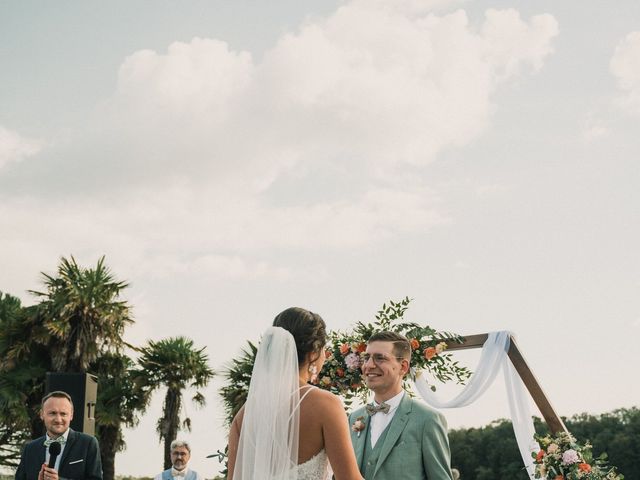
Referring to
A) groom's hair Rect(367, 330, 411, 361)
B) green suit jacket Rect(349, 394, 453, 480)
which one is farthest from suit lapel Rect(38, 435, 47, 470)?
groom's hair Rect(367, 330, 411, 361)

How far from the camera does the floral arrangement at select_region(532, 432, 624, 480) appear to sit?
9.35 meters

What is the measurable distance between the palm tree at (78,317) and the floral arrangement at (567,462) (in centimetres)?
1477

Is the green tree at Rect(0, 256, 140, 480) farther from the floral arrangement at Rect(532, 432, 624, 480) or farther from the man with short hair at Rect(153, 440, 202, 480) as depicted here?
the floral arrangement at Rect(532, 432, 624, 480)

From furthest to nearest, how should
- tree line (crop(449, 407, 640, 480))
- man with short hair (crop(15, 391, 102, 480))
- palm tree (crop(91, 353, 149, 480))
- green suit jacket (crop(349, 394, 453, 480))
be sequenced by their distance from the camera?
1. tree line (crop(449, 407, 640, 480))
2. palm tree (crop(91, 353, 149, 480))
3. man with short hair (crop(15, 391, 102, 480))
4. green suit jacket (crop(349, 394, 453, 480))

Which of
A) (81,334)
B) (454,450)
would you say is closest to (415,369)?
(81,334)

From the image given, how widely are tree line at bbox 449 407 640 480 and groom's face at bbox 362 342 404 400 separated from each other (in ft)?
138

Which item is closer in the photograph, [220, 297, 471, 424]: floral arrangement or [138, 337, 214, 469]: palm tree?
[220, 297, 471, 424]: floral arrangement

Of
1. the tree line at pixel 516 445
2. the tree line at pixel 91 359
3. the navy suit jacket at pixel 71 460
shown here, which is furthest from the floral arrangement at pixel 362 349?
the tree line at pixel 516 445

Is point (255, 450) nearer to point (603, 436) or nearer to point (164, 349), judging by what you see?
point (164, 349)

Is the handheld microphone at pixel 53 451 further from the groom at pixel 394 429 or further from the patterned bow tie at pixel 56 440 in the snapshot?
the groom at pixel 394 429

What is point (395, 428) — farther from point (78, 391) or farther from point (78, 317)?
point (78, 317)

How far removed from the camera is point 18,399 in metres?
20.8

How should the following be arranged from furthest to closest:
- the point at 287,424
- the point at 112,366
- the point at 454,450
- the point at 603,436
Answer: the point at 454,450, the point at 603,436, the point at 112,366, the point at 287,424

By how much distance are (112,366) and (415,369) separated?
14188mm
